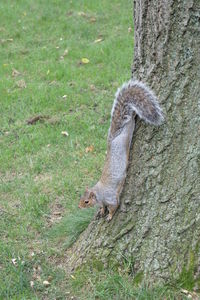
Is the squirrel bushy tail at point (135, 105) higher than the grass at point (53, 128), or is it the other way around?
the squirrel bushy tail at point (135, 105)

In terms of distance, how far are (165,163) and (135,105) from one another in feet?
0.99

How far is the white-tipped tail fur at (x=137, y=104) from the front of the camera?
2.31 meters

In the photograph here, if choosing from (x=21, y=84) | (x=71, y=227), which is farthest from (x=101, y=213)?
(x=21, y=84)

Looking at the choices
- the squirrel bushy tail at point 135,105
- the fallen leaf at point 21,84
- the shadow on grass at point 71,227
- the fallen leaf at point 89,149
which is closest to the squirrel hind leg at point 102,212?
the shadow on grass at point 71,227

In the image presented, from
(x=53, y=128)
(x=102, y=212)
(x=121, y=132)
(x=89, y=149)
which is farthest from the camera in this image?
(x=53, y=128)

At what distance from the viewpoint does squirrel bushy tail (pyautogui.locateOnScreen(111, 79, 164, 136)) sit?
231 cm

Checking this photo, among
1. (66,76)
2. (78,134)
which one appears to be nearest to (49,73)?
(66,76)

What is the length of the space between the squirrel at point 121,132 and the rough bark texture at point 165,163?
0.04 meters

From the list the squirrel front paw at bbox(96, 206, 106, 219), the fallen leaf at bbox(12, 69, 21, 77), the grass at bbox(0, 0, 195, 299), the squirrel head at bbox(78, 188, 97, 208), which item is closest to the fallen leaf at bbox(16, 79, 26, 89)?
the grass at bbox(0, 0, 195, 299)

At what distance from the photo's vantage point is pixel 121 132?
249cm

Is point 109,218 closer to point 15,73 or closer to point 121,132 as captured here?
point 121,132

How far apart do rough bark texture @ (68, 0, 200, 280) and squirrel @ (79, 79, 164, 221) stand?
4 centimetres

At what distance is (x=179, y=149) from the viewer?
2.33 meters

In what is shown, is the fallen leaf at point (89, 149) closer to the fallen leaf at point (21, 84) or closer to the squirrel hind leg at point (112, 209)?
the squirrel hind leg at point (112, 209)
